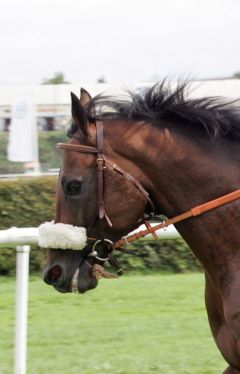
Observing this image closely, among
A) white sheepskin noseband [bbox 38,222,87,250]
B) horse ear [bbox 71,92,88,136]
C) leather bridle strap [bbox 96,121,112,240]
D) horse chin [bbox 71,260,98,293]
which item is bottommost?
horse chin [bbox 71,260,98,293]

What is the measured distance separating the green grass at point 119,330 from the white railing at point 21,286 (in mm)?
391

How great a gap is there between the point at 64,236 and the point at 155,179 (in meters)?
0.46

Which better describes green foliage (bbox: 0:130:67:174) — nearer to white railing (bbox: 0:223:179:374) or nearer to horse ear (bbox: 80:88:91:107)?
white railing (bbox: 0:223:179:374)

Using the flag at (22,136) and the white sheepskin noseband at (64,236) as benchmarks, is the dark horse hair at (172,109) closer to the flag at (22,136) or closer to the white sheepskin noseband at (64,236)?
the white sheepskin noseband at (64,236)

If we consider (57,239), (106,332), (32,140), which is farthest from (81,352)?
(32,140)

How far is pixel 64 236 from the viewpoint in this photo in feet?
11.0

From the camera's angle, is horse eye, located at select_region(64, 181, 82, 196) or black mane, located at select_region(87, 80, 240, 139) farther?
black mane, located at select_region(87, 80, 240, 139)

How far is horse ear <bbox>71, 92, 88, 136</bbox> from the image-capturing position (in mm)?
3383

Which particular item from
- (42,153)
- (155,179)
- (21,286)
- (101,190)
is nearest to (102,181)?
(101,190)

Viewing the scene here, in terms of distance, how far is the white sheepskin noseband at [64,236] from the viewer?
3.34 meters

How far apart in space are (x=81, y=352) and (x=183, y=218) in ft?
8.26

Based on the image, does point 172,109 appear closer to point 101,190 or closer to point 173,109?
point 173,109

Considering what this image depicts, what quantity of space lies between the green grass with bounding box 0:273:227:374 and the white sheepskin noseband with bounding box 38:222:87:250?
2.01m

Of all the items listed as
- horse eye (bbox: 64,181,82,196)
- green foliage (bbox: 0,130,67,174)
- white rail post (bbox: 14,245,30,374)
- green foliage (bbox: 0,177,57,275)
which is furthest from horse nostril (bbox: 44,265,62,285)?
green foliage (bbox: 0,130,67,174)
